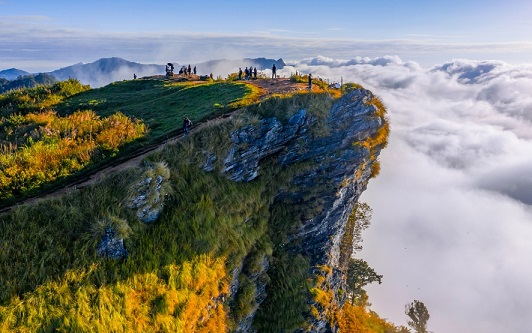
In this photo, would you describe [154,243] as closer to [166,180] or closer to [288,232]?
[166,180]

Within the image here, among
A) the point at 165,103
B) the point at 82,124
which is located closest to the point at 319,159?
the point at 165,103

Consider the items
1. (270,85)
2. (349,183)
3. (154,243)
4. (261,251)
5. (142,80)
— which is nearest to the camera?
(154,243)

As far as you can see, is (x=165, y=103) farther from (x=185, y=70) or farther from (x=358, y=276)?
(x=358, y=276)

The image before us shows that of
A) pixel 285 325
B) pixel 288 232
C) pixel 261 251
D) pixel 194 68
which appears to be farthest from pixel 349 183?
pixel 194 68

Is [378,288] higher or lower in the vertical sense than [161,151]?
lower

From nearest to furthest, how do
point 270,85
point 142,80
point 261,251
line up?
1. point 261,251
2. point 270,85
3. point 142,80

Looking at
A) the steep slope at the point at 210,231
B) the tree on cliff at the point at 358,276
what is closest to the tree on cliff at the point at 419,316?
the tree on cliff at the point at 358,276

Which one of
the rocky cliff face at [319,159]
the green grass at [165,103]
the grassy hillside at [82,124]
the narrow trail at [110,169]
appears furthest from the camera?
the green grass at [165,103]

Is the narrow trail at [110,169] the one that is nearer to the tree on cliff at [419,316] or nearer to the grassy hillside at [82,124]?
the grassy hillside at [82,124]
